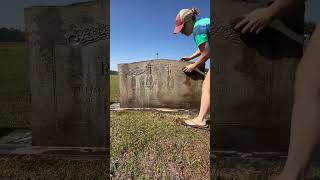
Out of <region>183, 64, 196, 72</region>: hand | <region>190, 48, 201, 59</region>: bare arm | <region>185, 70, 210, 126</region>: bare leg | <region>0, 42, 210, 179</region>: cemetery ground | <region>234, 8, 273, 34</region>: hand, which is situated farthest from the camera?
<region>183, 64, 196, 72</region>: hand

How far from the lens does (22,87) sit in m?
2.69

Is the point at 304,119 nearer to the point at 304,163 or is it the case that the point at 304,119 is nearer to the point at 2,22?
the point at 304,163

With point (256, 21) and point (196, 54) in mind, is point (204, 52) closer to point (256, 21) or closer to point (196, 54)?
point (196, 54)

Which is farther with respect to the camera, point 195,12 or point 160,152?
point 160,152

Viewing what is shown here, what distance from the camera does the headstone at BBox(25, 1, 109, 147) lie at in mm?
2529

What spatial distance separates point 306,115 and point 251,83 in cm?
100

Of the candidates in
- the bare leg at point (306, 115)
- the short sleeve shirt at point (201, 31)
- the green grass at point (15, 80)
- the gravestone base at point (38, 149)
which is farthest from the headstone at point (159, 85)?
the bare leg at point (306, 115)

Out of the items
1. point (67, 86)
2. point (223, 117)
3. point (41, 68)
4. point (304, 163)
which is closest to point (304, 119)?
point (304, 163)

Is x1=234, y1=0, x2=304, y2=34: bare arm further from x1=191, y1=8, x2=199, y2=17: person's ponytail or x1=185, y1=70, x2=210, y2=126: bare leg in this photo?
x1=185, y1=70, x2=210, y2=126: bare leg

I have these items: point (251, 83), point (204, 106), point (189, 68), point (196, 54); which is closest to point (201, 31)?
point (196, 54)

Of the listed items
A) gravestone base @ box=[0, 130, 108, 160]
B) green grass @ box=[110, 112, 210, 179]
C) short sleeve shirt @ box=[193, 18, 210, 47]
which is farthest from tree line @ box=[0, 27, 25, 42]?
short sleeve shirt @ box=[193, 18, 210, 47]

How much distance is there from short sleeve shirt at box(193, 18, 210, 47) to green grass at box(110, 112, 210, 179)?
57 centimetres

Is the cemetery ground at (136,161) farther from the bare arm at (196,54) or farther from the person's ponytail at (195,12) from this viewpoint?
the person's ponytail at (195,12)

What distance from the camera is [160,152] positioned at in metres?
3.02
